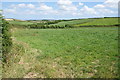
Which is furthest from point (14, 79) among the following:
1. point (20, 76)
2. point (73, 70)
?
point (73, 70)

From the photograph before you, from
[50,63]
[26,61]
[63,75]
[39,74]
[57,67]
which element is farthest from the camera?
[26,61]

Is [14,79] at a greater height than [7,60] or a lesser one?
lesser

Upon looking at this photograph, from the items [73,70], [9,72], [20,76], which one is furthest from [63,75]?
[9,72]

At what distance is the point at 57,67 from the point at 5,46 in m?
3.50

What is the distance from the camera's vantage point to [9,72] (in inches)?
246

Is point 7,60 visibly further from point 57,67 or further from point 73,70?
point 73,70

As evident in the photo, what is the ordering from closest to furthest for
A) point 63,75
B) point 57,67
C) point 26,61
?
point 63,75, point 57,67, point 26,61

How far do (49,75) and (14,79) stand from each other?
1.70 metres

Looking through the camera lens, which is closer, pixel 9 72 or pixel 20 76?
pixel 20 76

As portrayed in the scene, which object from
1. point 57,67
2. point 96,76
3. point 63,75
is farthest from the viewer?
point 57,67

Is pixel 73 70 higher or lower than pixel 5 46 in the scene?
lower

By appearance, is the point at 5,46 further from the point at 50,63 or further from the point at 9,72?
the point at 50,63

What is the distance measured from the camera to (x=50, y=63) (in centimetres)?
714

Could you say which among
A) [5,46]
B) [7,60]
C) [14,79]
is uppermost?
[5,46]
